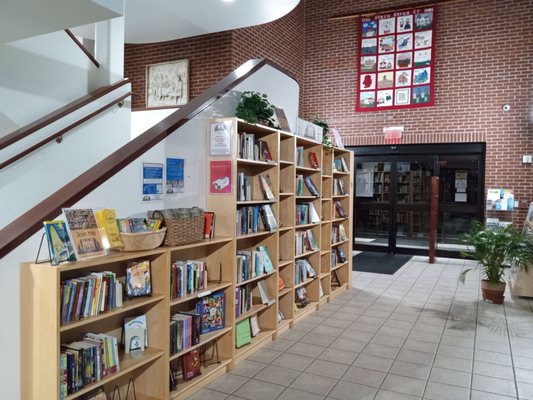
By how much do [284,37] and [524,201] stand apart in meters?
5.38

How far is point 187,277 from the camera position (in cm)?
309

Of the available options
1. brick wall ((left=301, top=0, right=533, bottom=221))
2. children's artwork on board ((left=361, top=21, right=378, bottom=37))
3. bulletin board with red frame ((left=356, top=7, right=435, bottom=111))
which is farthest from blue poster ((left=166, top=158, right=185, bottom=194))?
children's artwork on board ((left=361, top=21, right=378, bottom=37))

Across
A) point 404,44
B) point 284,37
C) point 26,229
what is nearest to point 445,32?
point 404,44

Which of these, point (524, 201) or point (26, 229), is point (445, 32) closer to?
point (524, 201)

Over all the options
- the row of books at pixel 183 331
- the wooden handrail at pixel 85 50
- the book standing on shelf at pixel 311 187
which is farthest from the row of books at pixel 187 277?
the wooden handrail at pixel 85 50

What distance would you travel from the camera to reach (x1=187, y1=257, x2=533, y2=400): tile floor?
315cm

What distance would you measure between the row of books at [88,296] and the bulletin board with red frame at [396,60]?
770 cm

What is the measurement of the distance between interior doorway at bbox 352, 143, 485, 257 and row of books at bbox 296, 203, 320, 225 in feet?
15.1

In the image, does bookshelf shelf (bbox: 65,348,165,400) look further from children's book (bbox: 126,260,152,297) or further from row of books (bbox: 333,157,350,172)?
row of books (bbox: 333,157,350,172)

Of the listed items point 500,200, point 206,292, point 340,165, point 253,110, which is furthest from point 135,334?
point 500,200

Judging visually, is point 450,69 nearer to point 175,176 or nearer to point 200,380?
point 175,176

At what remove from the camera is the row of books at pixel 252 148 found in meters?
3.64

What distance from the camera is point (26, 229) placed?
2172 millimetres

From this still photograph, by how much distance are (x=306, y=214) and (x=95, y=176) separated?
280cm
